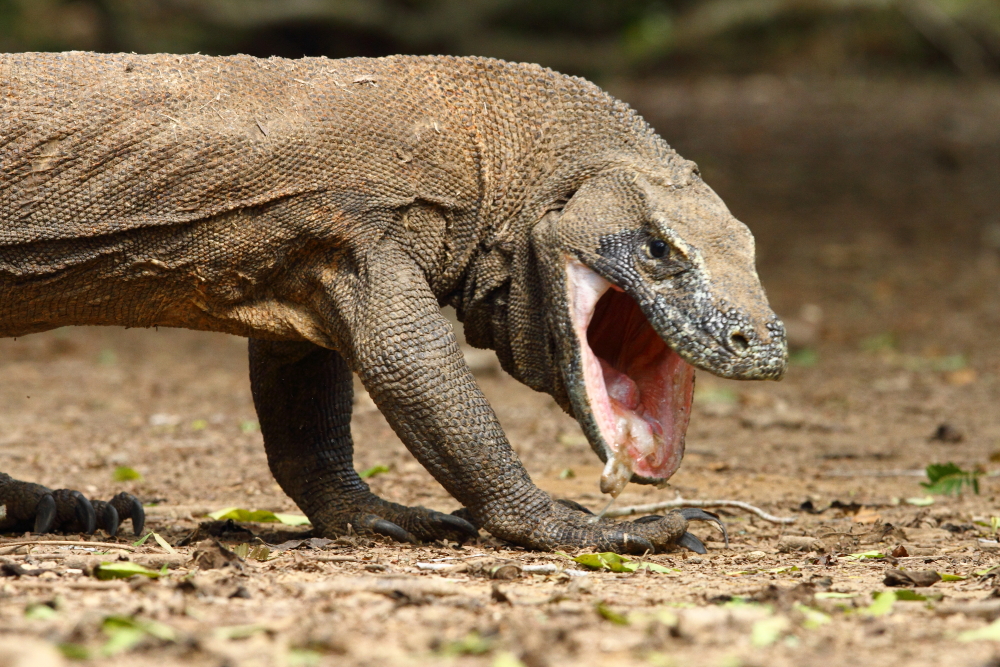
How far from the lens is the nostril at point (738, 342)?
3539 mm

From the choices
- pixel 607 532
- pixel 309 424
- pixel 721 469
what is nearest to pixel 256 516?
pixel 309 424

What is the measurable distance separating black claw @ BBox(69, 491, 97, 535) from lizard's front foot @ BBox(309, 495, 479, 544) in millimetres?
792

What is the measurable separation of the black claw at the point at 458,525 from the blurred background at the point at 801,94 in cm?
594

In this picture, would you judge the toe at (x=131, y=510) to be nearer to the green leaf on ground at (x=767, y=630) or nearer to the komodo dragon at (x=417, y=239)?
the komodo dragon at (x=417, y=239)

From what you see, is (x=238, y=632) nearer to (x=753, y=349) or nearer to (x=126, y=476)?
(x=753, y=349)

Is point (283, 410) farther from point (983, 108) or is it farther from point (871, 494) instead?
point (983, 108)

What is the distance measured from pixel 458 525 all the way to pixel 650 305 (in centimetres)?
106

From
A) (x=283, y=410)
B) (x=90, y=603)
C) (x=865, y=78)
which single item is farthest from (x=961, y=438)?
(x=865, y=78)

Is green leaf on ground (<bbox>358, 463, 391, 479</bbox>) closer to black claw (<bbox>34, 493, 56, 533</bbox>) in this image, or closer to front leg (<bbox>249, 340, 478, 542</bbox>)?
front leg (<bbox>249, 340, 478, 542</bbox>)

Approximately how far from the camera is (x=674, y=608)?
289cm

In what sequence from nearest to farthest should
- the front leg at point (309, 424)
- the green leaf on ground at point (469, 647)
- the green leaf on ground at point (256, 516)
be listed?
the green leaf on ground at point (469, 647) < the front leg at point (309, 424) < the green leaf on ground at point (256, 516)

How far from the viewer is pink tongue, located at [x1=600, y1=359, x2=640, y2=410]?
398 centimetres

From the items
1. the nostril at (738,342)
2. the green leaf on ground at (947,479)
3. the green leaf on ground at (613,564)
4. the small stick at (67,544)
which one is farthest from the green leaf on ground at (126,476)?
the green leaf on ground at (947,479)

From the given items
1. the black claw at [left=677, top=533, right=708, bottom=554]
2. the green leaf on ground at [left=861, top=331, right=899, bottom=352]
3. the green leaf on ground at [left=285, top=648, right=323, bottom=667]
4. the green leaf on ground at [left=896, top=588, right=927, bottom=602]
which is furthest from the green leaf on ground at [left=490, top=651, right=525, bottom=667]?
the green leaf on ground at [left=861, top=331, right=899, bottom=352]
